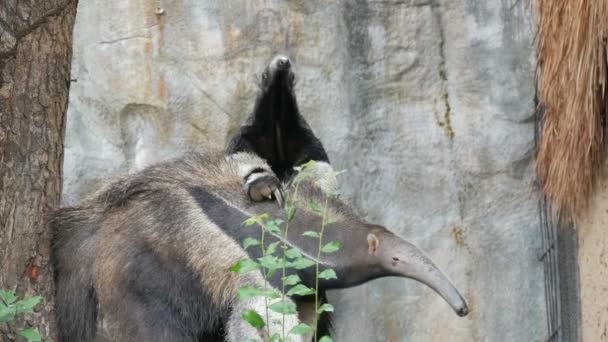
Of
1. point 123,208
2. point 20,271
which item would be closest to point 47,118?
point 20,271

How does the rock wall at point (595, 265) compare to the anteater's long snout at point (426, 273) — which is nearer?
the anteater's long snout at point (426, 273)

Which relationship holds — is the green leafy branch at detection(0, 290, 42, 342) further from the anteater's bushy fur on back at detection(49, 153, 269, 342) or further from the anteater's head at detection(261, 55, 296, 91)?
the anteater's head at detection(261, 55, 296, 91)

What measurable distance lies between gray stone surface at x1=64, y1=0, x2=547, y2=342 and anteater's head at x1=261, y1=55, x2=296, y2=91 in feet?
2.40

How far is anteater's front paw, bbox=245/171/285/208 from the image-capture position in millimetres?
6492

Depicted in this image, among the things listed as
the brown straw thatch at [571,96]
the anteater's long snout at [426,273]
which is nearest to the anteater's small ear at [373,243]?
the anteater's long snout at [426,273]

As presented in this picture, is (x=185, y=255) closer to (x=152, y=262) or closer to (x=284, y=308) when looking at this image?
(x=152, y=262)

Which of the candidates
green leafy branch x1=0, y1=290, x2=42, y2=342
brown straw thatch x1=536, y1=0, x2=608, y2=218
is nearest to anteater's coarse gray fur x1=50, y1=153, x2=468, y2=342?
brown straw thatch x1=536, y1=0, x2=608, y2=218

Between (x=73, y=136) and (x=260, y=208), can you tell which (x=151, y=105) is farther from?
(x=260, y=208)

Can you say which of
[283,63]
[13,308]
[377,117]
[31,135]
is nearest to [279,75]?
[283,63]

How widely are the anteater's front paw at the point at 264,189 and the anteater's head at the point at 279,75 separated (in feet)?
3.59

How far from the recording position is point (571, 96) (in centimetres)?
722

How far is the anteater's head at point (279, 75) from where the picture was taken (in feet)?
24.3

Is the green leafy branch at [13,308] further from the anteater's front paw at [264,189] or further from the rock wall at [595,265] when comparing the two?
the rock wall at [595,265]

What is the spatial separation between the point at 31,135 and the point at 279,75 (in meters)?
2.46
